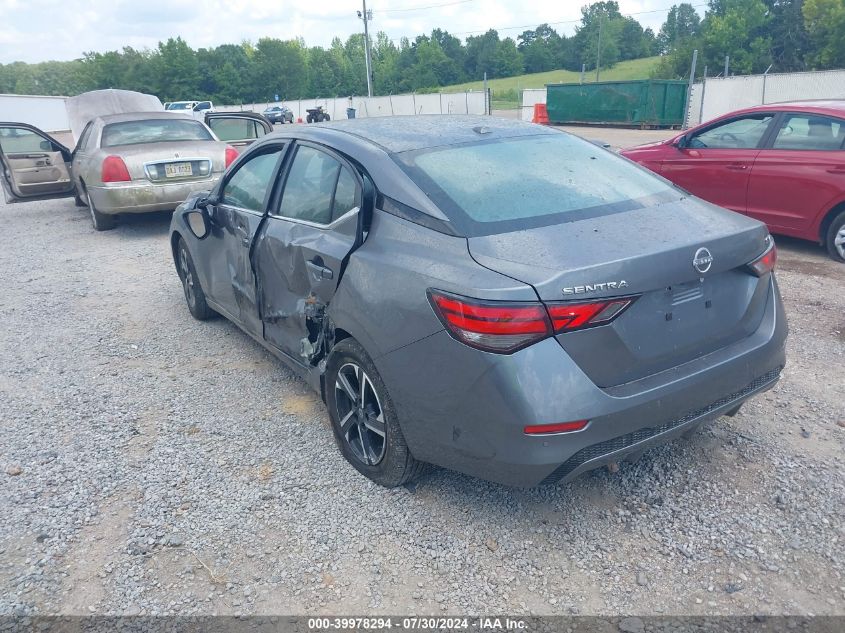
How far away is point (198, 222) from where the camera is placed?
489 cm

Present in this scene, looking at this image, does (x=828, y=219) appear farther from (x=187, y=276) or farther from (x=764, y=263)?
(x=187, y=276)

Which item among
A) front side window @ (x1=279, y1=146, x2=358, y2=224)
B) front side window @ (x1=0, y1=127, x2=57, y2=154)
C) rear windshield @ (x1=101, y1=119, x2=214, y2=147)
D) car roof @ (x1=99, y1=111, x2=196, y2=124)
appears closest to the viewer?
front side window @ (x1=279, y1=146, x2=358, y2=224)

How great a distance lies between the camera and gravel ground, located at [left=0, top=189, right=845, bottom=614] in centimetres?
249

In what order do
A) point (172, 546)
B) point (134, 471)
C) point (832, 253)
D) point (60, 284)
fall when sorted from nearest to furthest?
point (172, 546), point (134, 471), point (832, 253), point (60, 284)

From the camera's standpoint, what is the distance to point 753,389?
288 centimetres

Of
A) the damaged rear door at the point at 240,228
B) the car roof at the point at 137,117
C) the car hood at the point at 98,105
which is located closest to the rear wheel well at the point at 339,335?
the damaged rear door at the point at 240,228

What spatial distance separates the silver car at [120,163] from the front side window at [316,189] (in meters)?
5.56

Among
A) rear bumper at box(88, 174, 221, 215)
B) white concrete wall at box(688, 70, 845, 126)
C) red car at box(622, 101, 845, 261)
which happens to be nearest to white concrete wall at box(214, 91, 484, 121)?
white concrete wall at box(688, 70, 845, 126)

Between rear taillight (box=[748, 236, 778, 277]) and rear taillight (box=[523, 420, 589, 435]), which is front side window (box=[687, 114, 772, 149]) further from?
rear taillight (box=[523, 420, 589, 435])

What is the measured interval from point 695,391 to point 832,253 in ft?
15.8

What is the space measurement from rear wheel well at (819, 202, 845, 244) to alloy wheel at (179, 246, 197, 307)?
585cm

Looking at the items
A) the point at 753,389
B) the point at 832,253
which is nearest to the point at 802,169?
the point at 832,253

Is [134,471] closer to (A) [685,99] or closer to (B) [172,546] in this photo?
(B) [172,546]

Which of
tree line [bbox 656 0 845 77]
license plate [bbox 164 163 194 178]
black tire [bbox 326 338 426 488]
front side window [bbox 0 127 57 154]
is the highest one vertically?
tree line [bbox 656 0 845 77]
